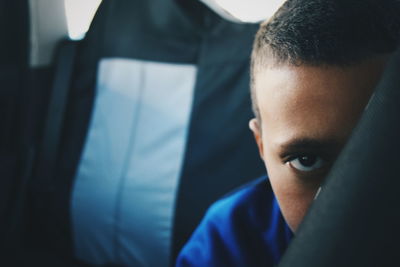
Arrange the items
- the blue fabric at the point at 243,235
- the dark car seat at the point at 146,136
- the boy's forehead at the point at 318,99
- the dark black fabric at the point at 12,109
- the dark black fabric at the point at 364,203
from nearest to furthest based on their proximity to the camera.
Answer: the dark black fabric at the point at 364,203
the boy's forehead at the point at 318,99
the blue fabric at the point at 243,235
the dark car seat at the point at 146,136
the dark black fabric at the point at 12,109

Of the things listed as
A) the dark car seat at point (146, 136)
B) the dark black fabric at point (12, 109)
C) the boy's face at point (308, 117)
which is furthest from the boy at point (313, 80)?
the dark black fabric at point (12, 109)

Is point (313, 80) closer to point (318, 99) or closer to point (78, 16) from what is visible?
point (318, 99)

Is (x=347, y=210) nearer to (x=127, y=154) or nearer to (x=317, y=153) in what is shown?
(x=317, y=153)

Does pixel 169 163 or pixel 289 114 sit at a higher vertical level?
pixel 289 114

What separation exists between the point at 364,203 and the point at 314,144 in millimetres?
217

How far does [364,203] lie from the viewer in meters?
0.25

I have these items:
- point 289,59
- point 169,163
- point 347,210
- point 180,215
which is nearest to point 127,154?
point 169,163

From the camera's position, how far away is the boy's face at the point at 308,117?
46 cm

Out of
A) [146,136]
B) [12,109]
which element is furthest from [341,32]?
[12,109]

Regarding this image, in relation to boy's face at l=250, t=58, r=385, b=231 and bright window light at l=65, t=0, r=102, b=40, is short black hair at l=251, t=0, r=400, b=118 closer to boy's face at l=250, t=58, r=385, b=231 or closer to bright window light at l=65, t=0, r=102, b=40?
boy's face at l=250, t=58, r=385, b=231

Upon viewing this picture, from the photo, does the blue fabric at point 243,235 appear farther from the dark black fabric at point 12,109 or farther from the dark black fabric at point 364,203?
Result: the dark black fabric at point 12,109

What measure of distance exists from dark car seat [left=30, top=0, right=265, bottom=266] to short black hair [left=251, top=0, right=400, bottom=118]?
0.51 metres

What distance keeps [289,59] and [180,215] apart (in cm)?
69

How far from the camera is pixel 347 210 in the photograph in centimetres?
26
